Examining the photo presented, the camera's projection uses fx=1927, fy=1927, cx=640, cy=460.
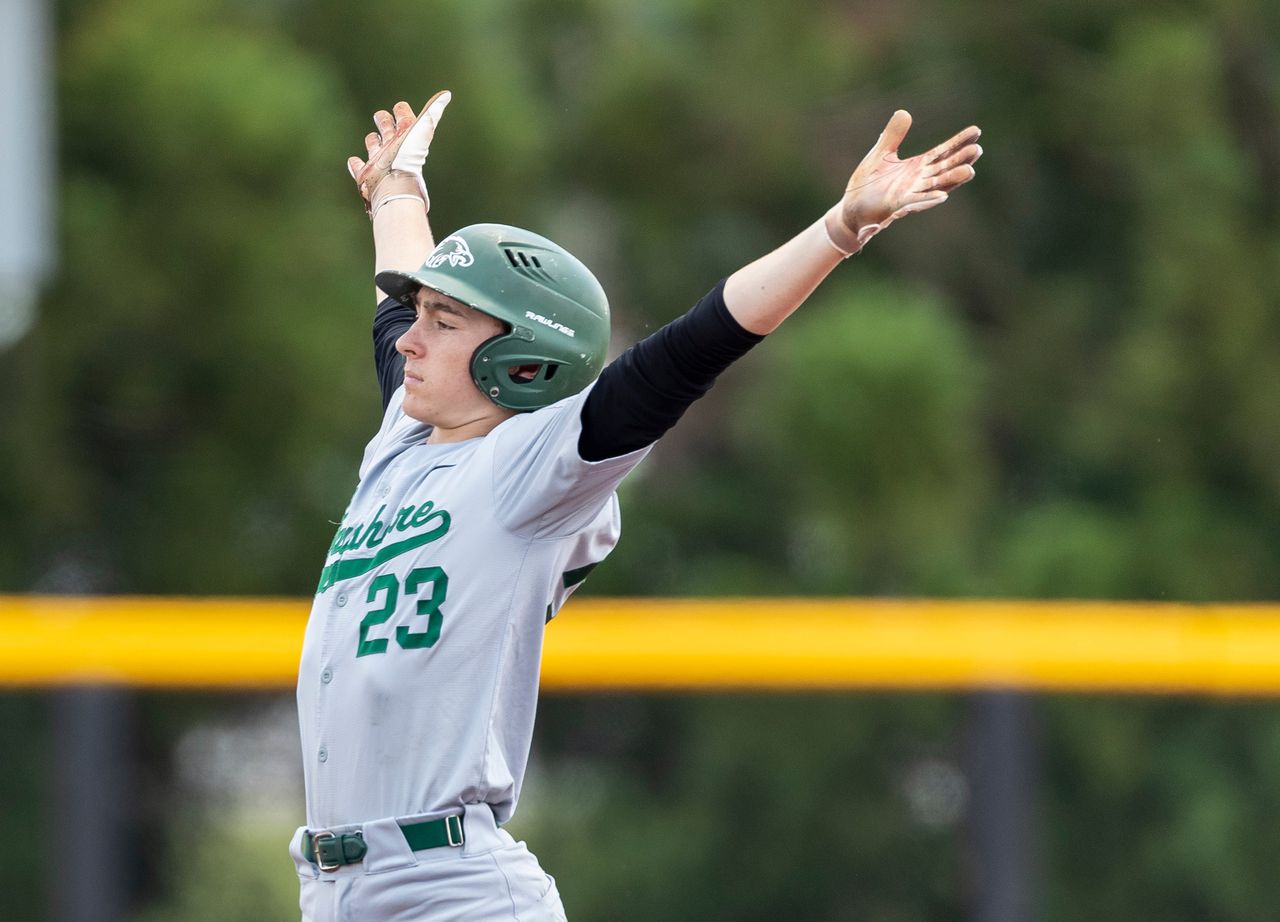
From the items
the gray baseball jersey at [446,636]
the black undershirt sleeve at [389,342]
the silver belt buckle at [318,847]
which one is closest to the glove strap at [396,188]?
the black undershirt sleeve at [389,342]

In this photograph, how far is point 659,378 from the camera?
2723mm

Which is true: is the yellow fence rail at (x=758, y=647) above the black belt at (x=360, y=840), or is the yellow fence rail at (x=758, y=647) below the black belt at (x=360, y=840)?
above

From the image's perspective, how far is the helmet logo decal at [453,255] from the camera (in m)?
3.05

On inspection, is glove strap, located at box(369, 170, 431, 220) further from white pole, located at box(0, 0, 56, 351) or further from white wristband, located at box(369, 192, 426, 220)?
white pole, located at box(0, 0, 56, 351)

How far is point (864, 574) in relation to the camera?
27.0ft

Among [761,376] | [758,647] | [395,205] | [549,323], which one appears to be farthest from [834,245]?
[761,376]

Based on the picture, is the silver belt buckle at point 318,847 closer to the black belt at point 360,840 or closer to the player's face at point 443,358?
the black belt at point 360,840

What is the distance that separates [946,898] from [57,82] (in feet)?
15.3

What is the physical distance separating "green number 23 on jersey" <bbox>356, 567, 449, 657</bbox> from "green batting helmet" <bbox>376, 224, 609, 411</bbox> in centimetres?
32

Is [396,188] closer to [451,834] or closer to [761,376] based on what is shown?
[451,834]

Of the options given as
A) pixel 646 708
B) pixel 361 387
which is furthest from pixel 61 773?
pixel 361 387

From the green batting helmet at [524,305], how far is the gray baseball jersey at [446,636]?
0.33ft

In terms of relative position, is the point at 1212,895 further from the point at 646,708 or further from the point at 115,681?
the point at 115,681

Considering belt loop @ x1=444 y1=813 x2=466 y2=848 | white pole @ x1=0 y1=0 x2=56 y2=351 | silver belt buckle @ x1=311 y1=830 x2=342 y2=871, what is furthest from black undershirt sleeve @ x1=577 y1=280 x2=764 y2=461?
white pole @ x1=0 y1=0 x2=56 y2=351
